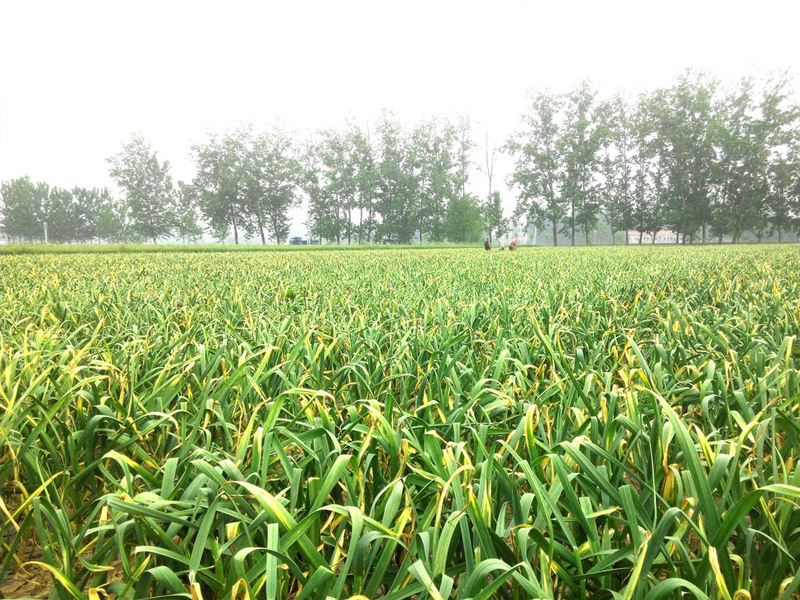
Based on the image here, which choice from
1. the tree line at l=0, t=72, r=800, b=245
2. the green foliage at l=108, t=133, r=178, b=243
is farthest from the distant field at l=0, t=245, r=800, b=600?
the green foliage at l=108, t=133, r=178, b=243

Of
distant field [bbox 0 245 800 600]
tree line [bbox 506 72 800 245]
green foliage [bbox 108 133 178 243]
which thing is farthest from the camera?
green foliage [bbox 108 133 178 243]

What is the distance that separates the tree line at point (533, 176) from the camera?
49.1 metres

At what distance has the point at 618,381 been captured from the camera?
260cm

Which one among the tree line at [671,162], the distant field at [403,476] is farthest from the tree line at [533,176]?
the distant field at [403,476]

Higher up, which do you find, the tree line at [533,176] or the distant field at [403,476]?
the tree line at [533,176]

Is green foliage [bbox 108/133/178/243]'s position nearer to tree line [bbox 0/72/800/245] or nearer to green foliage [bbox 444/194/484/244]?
tree line [bbox 0/72/800/245]

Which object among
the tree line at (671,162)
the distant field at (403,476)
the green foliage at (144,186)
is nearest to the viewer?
the distant field at (403,476)

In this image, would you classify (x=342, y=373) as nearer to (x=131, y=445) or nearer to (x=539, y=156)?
(x=131, y=445)

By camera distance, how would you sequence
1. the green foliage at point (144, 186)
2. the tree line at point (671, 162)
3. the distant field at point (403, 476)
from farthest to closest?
the green foliage at point (144, 186), the tree line at point (671, 162), the distant field at point (403, 476)

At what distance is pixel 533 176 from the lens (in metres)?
53.8

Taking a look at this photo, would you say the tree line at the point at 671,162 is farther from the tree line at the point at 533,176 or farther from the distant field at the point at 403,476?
the distant field at the point at 403,476

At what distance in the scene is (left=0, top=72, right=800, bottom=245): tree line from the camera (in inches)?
1934

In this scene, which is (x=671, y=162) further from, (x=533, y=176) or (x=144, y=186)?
(x=144, y=186)

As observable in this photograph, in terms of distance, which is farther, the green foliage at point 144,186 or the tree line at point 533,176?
the green foliage at point 144,186
